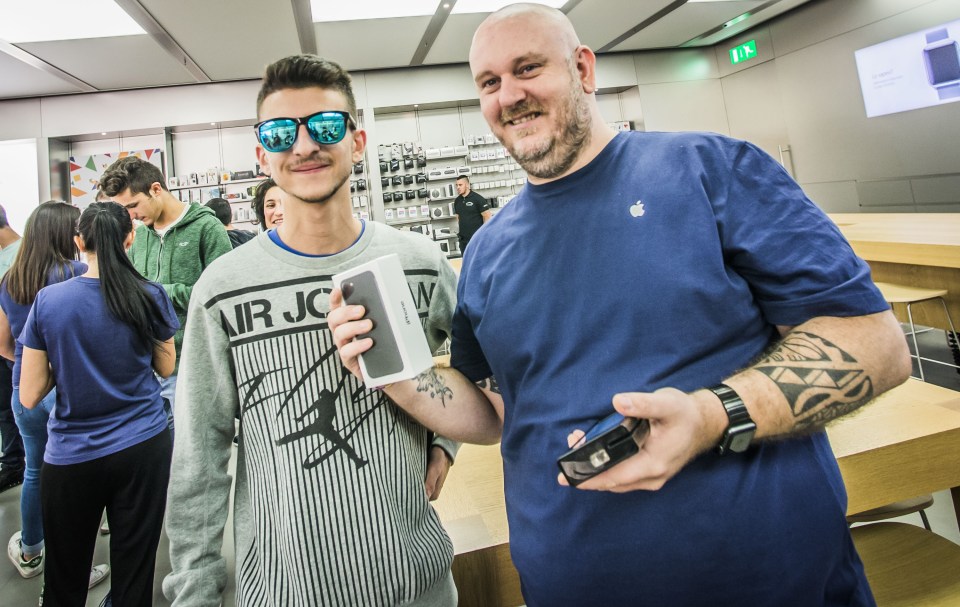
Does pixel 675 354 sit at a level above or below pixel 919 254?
below

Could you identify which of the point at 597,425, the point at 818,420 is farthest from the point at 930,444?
the point at 597,425

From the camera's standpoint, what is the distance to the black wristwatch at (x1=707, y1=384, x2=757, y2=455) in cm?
73

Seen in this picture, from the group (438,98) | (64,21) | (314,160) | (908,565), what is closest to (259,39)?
(64,21)

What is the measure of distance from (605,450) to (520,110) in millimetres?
648

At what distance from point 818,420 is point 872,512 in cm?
121

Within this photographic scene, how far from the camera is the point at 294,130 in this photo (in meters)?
1.00

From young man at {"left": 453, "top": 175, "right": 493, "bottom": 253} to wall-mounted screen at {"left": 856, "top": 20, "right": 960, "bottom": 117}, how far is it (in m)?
5.26

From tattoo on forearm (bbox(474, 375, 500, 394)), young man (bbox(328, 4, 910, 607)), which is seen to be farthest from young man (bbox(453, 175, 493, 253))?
young man (bbox(328, 4, 910, 607))

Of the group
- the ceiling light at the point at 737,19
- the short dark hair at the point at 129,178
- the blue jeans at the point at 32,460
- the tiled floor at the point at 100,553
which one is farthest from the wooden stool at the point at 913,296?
the ceiling light at the point at 737,19

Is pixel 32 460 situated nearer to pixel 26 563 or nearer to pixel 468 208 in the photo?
pixel 26 563

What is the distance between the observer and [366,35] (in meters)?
6.27

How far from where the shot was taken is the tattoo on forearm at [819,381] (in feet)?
2.52

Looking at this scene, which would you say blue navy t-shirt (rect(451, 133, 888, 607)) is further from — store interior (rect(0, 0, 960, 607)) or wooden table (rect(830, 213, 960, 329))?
store interior (rect(0, 0, 960, 607))

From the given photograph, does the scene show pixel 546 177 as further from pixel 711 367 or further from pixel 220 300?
pixel 220 300
